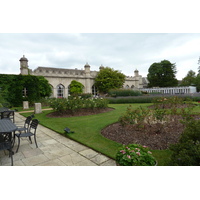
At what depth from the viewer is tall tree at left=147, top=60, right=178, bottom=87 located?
3956 centimetres

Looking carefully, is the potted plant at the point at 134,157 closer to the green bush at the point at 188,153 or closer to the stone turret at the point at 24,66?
the green bush at the point at 188,153

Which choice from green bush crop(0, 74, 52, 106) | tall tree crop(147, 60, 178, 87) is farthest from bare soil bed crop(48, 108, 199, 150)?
tall tree crop(147, 60, 178, 87)

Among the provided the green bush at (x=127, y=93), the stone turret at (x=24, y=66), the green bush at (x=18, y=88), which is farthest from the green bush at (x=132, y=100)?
the stone turret at (x=24, y=66)

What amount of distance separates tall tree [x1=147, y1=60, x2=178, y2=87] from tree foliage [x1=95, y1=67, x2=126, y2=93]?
1434 cm

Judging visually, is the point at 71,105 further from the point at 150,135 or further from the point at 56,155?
the point at 150,135

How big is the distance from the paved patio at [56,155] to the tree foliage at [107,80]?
27428 millimetres

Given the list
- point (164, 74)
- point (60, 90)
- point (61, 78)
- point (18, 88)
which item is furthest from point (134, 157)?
point (164, 74)

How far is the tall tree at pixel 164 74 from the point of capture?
39.6m

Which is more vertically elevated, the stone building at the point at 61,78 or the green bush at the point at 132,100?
the stone building at the point at 61,78

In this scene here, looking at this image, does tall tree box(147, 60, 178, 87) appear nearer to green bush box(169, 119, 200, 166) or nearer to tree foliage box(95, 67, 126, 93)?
tree foliage box(95, 67, 126, 93)

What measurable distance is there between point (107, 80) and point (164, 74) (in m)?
20.8

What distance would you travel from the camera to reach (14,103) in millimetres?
18453

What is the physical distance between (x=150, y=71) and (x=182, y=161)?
4452 cm

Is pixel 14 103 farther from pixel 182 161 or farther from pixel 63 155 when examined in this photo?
pixel 182 161
